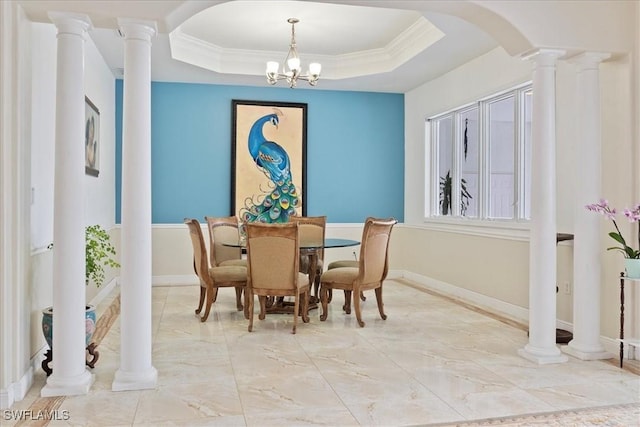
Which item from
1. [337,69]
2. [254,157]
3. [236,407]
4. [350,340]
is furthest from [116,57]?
[236,407]

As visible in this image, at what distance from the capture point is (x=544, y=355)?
3.71 m

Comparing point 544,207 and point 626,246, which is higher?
point 544,207

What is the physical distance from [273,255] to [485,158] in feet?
9.21

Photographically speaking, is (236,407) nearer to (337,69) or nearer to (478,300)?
(478,300)

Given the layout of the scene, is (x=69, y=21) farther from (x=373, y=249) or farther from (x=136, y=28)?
(x=373, y=249)

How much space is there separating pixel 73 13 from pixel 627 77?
12.1 ft

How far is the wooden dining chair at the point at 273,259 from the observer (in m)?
4.38

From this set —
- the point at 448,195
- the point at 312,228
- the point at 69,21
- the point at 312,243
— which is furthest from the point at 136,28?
the point at 448,195

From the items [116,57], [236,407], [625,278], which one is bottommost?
[236,407]

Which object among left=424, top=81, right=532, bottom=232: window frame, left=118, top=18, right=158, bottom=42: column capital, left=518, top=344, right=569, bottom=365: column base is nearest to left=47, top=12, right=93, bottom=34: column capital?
left=118, top=18, right=158, bottom=42: column capital

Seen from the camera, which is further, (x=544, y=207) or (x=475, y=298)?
(x=475, y=298)

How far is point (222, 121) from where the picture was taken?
720 cm

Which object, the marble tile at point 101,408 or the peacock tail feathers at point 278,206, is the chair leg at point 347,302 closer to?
the peacock tail feathers at point 278,206

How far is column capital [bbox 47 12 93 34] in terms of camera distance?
3.01 metres
